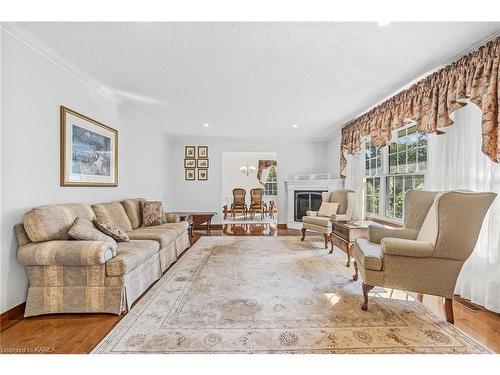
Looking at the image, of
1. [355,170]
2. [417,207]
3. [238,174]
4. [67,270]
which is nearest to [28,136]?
[67,270]

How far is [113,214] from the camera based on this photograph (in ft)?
10.6

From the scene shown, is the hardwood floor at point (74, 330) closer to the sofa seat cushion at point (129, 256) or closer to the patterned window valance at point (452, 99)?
the sofa seat cushion at point (129, 256)

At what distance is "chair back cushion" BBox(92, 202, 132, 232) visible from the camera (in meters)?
2.96

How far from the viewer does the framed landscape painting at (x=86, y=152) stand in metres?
2.63

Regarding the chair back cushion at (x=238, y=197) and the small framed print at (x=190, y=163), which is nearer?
the small framed print at (x=190, y=163)

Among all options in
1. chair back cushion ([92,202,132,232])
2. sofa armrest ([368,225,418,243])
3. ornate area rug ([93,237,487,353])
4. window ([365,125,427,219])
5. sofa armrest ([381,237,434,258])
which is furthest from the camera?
window ([365,125,427,219])

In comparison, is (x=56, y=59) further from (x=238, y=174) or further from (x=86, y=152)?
(x=238, y=174)

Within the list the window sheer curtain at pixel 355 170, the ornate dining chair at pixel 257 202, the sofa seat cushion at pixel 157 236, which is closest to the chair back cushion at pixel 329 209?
the window sheer curtain at pixel 355 170

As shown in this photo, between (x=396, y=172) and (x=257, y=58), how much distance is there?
2.94 metres

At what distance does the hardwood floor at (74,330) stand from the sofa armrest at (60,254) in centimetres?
45

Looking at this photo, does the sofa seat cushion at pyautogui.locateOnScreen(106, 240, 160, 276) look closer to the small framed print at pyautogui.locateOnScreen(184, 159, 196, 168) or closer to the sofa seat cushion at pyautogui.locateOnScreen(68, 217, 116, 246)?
the sofa seat cushion at pyautogui.locateOnScreen(68, 217, 116, 246)

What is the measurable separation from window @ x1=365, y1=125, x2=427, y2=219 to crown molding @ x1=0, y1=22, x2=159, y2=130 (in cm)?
433

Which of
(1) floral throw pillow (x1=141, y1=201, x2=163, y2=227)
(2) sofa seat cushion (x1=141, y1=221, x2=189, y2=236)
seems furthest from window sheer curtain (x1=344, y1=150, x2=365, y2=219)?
(1) floral throw pillow (x1=141, y1=201, x2=163, y2=227)
